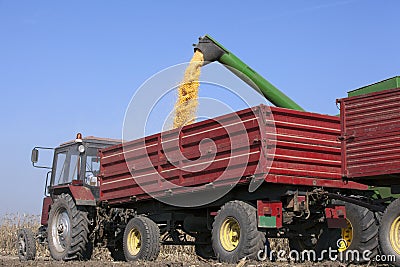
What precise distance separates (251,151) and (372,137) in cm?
176

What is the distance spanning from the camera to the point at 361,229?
400 inches

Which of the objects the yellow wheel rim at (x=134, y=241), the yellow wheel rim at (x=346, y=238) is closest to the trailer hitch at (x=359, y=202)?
the yellow wheel rim at (x=346, y=238)

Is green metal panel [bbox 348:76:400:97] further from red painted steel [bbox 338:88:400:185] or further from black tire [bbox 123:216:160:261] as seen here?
black tire [bbox 123:216:160:261]

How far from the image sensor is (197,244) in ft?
40.0

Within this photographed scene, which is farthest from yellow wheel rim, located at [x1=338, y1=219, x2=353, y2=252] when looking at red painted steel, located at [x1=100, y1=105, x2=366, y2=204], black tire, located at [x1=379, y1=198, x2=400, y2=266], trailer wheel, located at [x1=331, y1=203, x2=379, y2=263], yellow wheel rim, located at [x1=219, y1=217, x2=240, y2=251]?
black tire, located at [x1=379, y1=198, x2=400, y2=266]

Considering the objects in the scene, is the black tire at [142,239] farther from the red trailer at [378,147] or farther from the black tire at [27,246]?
the red trailer at [378,147]

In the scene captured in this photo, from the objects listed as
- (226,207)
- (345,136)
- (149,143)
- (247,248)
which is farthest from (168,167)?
(345,136)

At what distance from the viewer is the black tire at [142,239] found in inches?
453

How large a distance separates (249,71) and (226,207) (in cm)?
401

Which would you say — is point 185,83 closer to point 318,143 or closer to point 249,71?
point 249,71

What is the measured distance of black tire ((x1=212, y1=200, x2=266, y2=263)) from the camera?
9375 millimetres

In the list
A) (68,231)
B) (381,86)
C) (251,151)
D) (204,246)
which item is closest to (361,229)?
(251,151)

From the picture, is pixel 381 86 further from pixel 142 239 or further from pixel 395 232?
pixel 142 239

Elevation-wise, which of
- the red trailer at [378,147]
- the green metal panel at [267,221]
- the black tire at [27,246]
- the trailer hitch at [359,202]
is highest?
the red trailer at [378,147]
